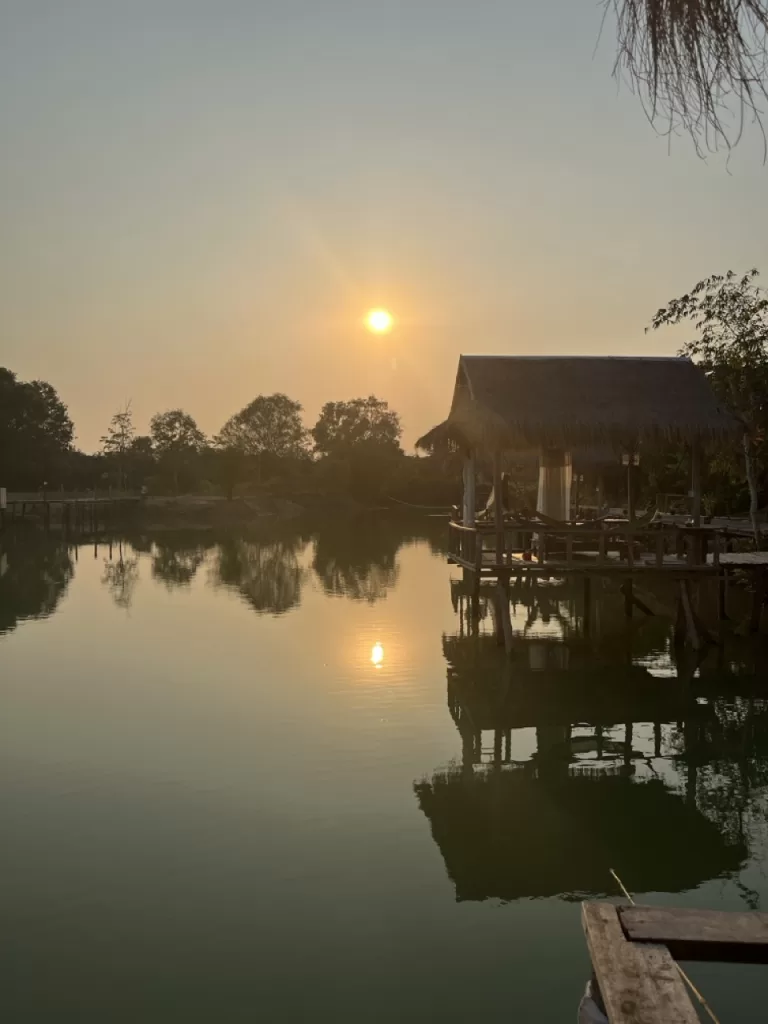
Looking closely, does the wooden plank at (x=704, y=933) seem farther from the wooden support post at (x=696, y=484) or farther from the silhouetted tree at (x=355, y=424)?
the silhouetted tree at (x=355, y=424)

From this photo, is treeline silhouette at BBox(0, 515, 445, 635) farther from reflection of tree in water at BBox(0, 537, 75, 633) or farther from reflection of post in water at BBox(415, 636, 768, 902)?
reflection of post in water at BBox(415, 636, 768, 902)

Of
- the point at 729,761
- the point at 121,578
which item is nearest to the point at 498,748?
the point at 729,761

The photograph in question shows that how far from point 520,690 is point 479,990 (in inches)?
281

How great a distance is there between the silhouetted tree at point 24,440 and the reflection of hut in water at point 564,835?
181ft

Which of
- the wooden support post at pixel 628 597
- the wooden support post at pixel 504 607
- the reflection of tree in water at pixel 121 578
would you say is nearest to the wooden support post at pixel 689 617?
the wooden support post at pixel 628 597

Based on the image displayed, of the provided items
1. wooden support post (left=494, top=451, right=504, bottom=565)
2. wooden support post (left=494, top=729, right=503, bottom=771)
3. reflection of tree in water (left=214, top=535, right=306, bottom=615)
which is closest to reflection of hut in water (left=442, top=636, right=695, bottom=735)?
wooden support post (left=494, top=729, right=503, bottom=771)

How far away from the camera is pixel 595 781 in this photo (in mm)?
8531

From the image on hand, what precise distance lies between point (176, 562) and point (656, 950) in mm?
28419

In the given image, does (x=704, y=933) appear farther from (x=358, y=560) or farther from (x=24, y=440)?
(x=24, y=440)

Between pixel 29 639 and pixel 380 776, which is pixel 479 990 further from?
pixel 29 639

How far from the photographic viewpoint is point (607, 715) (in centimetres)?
1079

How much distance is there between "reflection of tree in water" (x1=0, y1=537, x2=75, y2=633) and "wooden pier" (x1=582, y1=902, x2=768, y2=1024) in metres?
15.1

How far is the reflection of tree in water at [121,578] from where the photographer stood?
21539mm

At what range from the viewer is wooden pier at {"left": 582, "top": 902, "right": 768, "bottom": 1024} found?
129 inches
